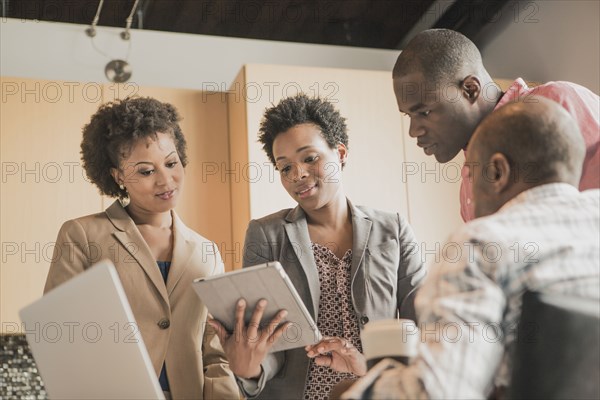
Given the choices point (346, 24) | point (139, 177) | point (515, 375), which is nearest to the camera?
point (515, 375)

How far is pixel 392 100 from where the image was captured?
3.48 m

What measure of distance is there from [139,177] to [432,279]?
118 cm

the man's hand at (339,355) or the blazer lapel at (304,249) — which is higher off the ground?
the blazer lapel at (304,249)

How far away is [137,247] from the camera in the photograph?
190 centimetres

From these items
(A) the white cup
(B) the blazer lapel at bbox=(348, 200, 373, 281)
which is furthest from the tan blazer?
(A) the white cup

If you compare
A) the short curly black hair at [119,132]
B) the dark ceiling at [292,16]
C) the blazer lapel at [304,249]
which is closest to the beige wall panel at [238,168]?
the dark ceiling at [292,16]

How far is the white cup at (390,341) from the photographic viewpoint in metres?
1.03

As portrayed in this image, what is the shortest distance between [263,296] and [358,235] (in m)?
0.42

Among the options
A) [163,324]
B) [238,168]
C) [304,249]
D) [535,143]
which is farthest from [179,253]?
[238,168]

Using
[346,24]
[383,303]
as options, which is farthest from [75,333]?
[346,24]

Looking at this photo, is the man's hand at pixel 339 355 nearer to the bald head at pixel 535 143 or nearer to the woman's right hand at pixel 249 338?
the woman's right hand at pixel 249 338

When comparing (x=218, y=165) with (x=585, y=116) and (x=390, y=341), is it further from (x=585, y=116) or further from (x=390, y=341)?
(x=390, y=341)

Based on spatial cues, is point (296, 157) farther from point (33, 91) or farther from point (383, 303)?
point (33, 91)

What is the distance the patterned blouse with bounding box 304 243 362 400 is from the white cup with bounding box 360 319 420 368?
2.37 feet
